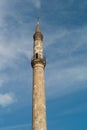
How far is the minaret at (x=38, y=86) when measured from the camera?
117 feet

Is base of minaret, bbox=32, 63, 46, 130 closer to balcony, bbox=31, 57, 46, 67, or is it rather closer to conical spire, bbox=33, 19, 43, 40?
balcony, bbox=31, 57, 46, 67

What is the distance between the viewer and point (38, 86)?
3788 centimetres

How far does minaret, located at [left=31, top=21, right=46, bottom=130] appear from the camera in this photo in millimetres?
35531

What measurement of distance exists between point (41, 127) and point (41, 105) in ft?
9.29

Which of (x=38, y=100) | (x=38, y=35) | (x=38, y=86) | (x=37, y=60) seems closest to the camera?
(x=38, y=100)

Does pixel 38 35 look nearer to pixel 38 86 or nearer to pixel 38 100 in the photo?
pixel 38 86

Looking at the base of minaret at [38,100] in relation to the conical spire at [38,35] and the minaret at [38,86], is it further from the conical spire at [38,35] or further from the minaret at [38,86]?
the conical spire at [38,35]

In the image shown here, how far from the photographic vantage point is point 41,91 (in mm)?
37625

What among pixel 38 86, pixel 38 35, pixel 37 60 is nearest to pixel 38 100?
pixel 38 86

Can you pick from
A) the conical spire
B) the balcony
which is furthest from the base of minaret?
the conical spire

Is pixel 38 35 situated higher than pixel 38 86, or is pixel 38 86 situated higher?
pixel 38 35

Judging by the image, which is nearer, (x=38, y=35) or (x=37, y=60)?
(x=37, y=60)

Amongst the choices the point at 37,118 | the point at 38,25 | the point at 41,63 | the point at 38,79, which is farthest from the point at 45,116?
the point at 38,25

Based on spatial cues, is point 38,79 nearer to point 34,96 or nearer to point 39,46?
point 34,96
